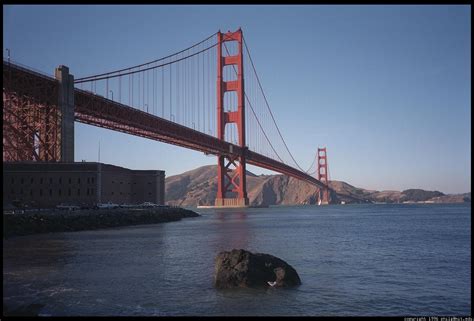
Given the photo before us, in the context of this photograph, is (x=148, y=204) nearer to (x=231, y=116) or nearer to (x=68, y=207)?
(x=68, y=207)

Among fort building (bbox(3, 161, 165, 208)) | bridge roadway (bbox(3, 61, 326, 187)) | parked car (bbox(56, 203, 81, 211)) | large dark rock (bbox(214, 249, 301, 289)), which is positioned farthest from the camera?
fort building (bbox(3, 161, 165, 208))

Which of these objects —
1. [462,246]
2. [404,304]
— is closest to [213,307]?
[404,304]

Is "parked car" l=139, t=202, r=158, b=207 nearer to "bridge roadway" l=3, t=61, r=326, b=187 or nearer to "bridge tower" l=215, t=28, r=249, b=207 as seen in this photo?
"bridge roadway" l=3, t=61, r=326, b=187

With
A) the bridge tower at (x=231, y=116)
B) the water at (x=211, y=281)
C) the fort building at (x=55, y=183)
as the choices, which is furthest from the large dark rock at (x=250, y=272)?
the bridge tower at (x=231, y=116)

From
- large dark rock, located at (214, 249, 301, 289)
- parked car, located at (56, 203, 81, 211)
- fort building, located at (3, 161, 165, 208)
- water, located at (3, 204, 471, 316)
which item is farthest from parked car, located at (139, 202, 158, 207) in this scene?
large dark rock, located at (214, 249, 301, 289)

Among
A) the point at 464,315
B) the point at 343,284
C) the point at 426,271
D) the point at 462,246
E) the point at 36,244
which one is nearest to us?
the point at 464,315

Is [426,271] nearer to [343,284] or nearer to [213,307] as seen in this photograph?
[343,284]
